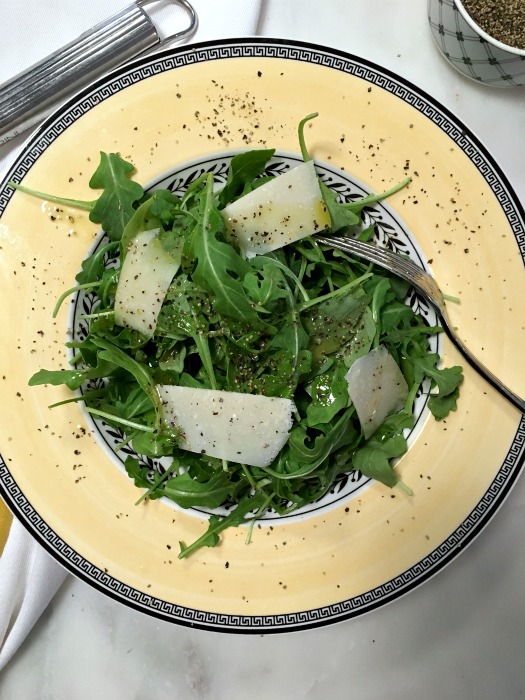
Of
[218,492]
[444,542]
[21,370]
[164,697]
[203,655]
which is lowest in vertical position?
[164,697]

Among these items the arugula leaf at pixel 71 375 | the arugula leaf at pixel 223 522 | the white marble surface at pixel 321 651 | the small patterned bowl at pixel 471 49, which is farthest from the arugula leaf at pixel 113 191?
the white marble surface at pixel 321 651

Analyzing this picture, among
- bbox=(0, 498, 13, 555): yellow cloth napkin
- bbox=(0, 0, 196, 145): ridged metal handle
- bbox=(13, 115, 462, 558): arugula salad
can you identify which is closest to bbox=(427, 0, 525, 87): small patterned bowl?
bbox=(13, 115, 462, 558): arugula salad

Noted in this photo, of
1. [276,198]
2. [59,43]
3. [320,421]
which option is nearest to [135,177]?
[276,198]

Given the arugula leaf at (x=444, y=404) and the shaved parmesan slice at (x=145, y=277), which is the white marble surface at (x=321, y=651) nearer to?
the arugula leaf at (x=444, y=404)

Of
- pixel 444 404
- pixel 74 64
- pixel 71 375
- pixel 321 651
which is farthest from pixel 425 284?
pixel 321 651

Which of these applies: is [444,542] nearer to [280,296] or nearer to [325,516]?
[325,516]

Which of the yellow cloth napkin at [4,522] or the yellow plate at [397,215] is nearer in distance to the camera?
the yellow plate at [397,215]

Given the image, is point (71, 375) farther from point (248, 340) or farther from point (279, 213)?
point (279, 213)
